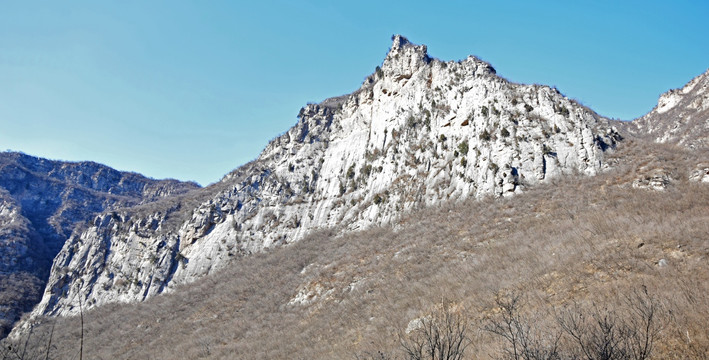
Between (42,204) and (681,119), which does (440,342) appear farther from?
(42,204)

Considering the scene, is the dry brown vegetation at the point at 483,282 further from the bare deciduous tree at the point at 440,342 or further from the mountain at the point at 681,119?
the mountain at the point at 681,119

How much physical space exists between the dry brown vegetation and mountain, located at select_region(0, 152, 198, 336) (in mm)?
26025

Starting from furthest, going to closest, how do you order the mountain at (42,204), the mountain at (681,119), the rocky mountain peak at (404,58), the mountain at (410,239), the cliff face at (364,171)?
the mountain at (42,204)
the rocky mountain peak at (404,58)
the mountain at (681,119)
the cliff face at (364,171)
the mountain at (410,239)

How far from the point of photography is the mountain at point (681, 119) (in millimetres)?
40787

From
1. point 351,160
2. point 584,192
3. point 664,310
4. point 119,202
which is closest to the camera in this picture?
point 664,310

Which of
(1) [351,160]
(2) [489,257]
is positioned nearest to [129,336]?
(1) [351,160]

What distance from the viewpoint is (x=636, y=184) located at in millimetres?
19109

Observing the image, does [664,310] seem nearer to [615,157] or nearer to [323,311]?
[323,311]

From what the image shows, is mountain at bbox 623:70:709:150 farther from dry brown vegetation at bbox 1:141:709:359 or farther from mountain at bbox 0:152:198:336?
mountain at bbox 0:152:198:336

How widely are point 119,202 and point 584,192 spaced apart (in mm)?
88535

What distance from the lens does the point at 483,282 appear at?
1445 centimetres

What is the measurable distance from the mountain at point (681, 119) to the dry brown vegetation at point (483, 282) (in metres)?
20.8

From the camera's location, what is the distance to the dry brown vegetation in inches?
368

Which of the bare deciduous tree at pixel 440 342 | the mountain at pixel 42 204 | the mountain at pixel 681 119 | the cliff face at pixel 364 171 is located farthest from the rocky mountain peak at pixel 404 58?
the mountain at pixel 42 204
